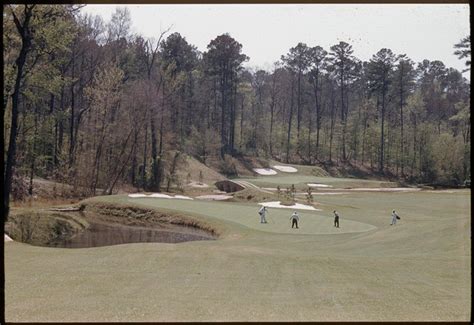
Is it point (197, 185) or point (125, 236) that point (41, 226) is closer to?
point (125, 236)

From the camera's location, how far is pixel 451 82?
94688 millimetres

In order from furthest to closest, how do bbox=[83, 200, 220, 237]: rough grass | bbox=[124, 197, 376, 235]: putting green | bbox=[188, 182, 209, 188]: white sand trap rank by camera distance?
bbox=[188, 182, 209, 188]: white sand trap, bbox=[83, 200, 220, 237]: rough grass, bbox=[124, 197, 376, 235]: putting green

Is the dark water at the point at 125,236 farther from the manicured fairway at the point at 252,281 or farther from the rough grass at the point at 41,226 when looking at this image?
the manicured fairway at the point at 252,281

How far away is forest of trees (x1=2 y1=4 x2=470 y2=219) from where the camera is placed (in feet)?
140

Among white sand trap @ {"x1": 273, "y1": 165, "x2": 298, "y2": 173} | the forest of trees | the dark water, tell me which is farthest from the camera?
white sand trap @ {"x1": 273, "y1": 165, "x2": 298, "y2": 173}

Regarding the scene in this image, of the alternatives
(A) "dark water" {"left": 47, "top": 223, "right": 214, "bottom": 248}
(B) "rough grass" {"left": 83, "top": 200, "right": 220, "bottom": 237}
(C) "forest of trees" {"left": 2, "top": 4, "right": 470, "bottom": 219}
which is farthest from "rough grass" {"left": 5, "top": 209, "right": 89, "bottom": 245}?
(C) "forest of trees" {"left": 2, "top": 4, "right": 470, "bottom": 219}

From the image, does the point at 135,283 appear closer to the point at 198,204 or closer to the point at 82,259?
the point at 82,259

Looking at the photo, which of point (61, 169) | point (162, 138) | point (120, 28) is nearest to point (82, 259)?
point (61, 169)

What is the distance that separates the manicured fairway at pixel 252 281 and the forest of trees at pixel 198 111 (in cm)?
1465

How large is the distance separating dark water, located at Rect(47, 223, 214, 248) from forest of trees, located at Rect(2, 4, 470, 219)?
322 inches

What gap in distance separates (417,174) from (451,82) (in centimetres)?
2895

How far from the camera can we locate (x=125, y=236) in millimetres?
27688

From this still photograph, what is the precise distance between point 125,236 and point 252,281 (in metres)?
17.2

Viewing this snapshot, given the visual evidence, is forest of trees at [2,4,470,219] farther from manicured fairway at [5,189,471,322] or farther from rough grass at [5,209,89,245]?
manicured fairway at [5,189,471,322]
